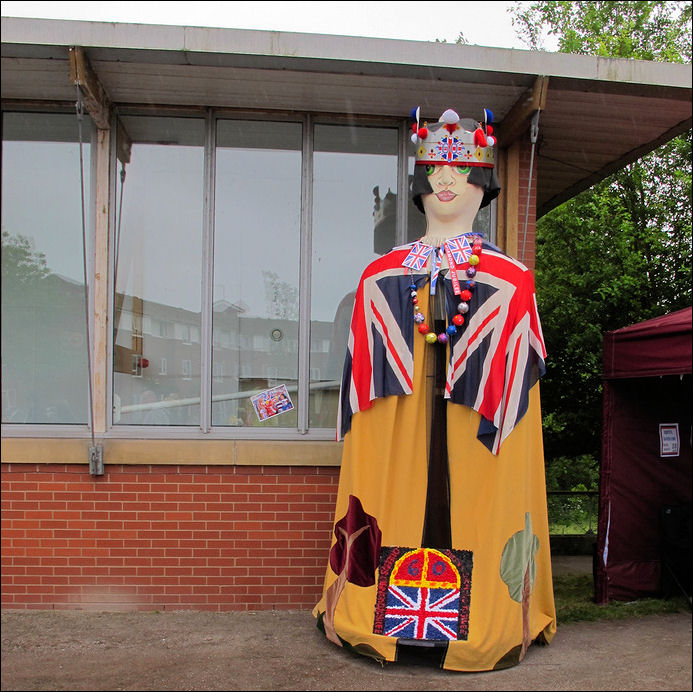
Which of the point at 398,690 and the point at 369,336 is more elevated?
the point at 369,336

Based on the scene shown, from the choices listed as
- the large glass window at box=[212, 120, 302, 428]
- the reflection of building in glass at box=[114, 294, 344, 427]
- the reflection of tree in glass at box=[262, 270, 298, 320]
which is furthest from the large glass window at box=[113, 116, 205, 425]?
the reflection of tree in glass at box=[262, 270, 298, 320]

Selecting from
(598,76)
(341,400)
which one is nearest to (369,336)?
(341,400)

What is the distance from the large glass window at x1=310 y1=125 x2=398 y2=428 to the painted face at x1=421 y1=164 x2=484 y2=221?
39.7 inches

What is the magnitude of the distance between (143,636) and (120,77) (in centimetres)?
364

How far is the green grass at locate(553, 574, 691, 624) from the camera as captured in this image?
535 cm

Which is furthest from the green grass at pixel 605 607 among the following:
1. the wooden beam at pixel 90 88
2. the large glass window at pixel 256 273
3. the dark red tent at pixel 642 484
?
the wooden beam at pixel 90 88

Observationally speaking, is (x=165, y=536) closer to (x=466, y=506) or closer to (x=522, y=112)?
(x=466, y=506)

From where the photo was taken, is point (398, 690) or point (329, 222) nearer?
point (398, 690)

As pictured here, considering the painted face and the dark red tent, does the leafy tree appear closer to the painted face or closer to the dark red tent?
the dark red tent

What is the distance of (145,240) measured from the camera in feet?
17.9

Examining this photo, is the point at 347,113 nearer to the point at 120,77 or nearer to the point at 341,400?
the point at 120,77

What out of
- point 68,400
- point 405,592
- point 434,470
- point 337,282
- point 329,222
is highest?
point 329,222

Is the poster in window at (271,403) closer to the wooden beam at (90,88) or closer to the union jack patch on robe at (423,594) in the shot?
the union jack patch on robe at (423,594)

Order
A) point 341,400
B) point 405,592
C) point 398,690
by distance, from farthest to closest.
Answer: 1. point 341,400
2. point 405,592
3. point 398,690
